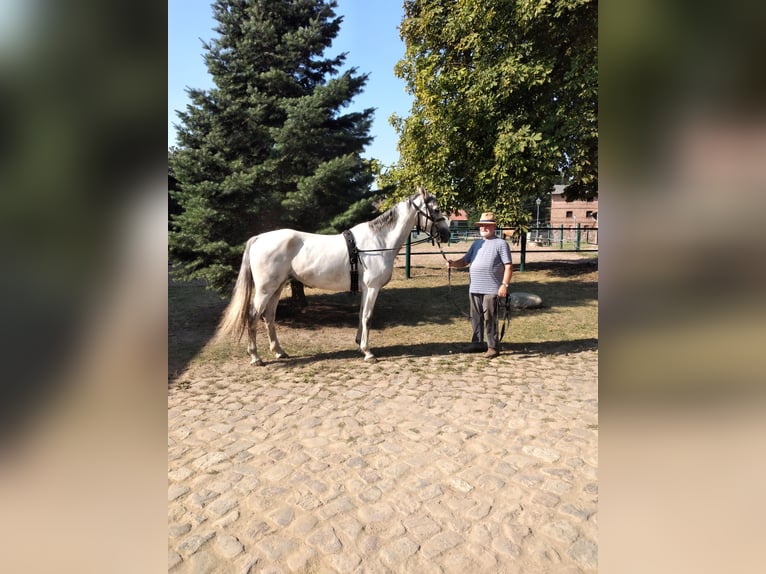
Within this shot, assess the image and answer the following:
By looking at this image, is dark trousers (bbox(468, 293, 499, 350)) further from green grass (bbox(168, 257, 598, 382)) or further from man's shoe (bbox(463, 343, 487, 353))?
green grass (bbox(168, 257, 598, 382))

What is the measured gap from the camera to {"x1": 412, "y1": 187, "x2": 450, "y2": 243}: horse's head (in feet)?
20.6

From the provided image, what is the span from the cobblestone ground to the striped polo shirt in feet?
4.73

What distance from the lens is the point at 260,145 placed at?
7.92m

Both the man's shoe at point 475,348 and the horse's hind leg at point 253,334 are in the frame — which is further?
the man's shoe at point 475,348

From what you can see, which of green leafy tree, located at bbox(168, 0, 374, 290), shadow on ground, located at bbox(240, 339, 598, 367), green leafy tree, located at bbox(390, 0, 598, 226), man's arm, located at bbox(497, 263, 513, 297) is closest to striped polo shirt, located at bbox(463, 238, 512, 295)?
man's arm, located at bbox(497, 263, 513, 297)

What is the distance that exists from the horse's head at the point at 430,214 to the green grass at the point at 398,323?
1422 mm

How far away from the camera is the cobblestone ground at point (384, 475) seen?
2244 millimetres

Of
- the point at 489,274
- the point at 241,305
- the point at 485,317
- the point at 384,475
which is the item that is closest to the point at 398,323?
the point at 485,317

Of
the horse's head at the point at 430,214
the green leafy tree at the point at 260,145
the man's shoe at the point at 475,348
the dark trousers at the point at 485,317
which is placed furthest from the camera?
the green leafy tree at the point at 260,145

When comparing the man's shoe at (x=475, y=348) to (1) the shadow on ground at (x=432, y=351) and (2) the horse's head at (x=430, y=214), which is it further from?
(2) the horse's head at (x=430, y=214)

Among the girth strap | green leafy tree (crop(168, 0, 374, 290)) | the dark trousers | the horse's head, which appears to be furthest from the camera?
green leafy tree (crop(168, 0, 374, 290))

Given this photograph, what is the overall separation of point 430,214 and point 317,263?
175 cm

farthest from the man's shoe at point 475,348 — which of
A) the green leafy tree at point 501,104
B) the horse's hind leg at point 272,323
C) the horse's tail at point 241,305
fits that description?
the green leafy tree at point 501,104

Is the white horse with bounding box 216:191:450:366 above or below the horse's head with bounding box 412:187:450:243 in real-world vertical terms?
below
